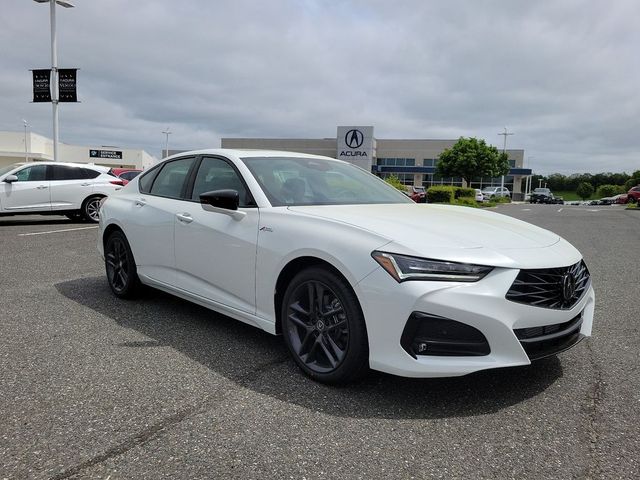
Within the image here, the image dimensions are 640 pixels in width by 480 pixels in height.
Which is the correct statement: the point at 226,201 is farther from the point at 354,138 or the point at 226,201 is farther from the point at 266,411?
the point at 354,138

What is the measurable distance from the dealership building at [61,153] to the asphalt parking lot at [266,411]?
5591 cm

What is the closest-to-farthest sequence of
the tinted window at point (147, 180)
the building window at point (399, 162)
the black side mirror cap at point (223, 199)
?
the black side mirror cap at point (223, 199) → the tinted window at point (147, 180) → the building window at point (399, 162)

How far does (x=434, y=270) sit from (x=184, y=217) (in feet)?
7.71

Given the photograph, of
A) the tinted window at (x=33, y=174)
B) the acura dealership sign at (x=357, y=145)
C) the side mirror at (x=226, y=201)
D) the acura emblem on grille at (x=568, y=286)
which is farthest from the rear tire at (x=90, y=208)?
the acura dealership sign at (x=357, y=145)

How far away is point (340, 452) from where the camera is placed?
8.11 feet

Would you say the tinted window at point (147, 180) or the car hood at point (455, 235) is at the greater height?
the tinted window at point (147, 180)

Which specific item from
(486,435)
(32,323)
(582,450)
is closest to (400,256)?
(486,435)

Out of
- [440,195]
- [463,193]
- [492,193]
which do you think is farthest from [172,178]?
[492,193]

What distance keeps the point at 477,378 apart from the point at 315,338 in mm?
1075

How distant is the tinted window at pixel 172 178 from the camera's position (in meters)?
4.72

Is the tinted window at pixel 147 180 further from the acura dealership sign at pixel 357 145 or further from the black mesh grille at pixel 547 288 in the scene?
the acura dealership sign at pixel 357 145

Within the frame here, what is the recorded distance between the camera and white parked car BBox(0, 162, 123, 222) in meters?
12.4

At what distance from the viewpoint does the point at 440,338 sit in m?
2.79

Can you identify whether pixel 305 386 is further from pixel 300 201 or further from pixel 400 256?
pixel 300 201
